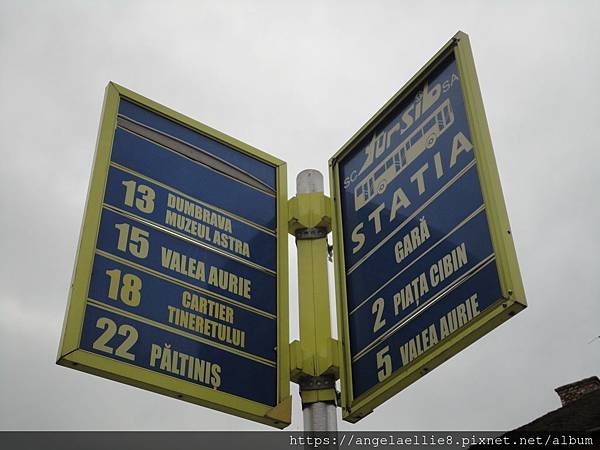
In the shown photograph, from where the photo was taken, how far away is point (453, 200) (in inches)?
175

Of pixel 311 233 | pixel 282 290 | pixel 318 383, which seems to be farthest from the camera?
pixel 311 233

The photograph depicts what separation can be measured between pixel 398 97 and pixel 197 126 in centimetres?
146

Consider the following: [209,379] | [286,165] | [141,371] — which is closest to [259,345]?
[209,379]

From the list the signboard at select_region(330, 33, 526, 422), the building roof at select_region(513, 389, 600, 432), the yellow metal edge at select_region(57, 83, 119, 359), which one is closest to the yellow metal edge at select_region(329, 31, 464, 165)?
the signboard at select_region(330, 33, 526, 422)

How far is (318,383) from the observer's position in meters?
4.86

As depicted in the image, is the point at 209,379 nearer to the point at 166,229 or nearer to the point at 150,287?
the point at 150,287

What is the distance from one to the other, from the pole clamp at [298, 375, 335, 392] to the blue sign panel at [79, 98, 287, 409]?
0.19m

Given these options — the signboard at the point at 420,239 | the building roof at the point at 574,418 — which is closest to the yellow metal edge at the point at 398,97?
the signboard at the point at 420,239

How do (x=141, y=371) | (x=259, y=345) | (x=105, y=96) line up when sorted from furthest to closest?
(x=105, y=96)
(x=259, y=345)
(x=141, y=371)

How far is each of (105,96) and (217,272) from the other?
1.45 meters

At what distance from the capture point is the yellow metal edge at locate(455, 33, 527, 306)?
150 inches

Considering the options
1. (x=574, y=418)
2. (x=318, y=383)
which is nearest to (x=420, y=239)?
(x=318, y=383)

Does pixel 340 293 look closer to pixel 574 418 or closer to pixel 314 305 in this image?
pixel 314 305

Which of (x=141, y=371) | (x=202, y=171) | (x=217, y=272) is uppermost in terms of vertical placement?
(x=202, y=171)
